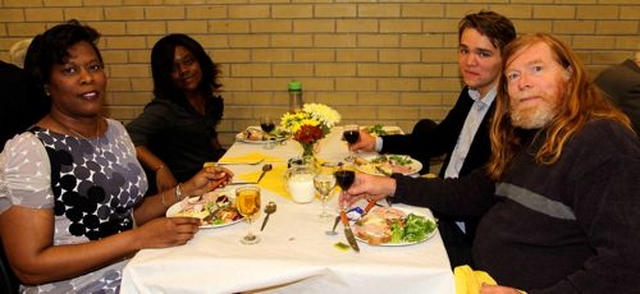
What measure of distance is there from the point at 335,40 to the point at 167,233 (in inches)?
98.8

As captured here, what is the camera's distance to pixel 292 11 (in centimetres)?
374

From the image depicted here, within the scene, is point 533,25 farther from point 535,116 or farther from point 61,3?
point 61,3

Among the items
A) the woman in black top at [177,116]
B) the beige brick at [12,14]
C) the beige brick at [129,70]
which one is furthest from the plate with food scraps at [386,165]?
the beige brick at [12,14]

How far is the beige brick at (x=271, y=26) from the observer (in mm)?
3775

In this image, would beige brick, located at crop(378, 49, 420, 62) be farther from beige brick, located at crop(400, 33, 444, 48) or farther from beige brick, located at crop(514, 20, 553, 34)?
beige brick, located at crop(514, 20, 553, 34)

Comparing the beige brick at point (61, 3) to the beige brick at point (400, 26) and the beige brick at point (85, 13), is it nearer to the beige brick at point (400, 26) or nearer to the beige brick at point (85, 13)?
the beige brick at point (85, 13)

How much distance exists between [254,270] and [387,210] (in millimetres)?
565

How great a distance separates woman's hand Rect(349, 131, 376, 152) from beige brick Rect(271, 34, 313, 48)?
1.28 metres

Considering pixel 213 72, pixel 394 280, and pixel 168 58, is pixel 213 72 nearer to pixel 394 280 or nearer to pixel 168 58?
pixel 168 58

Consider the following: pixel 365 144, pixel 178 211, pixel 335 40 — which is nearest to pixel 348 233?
pixel 178 211

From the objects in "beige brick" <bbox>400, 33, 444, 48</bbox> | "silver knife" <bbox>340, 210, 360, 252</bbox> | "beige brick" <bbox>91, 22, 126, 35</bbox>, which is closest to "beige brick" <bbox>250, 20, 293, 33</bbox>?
"beige brick" <bbox>400, 33, 444, 48</bbox>

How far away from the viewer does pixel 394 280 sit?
1435 millimetres

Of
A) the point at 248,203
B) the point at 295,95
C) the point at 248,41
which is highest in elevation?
the point at 248,41

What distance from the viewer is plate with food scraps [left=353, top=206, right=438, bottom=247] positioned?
5.16 feet
